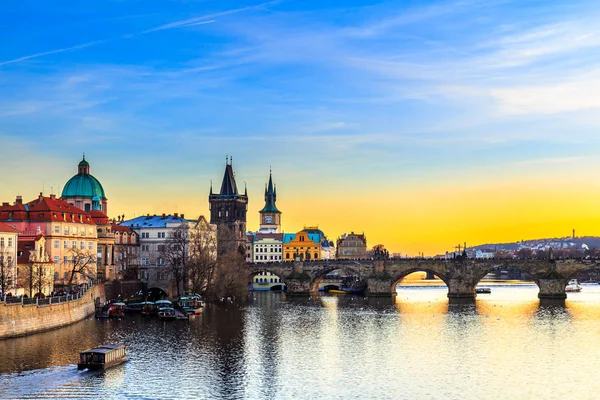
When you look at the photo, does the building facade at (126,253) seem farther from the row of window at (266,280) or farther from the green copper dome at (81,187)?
the row of window at (266,280)

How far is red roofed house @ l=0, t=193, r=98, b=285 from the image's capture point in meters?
112

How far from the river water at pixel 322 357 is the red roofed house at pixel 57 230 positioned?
59.4ft

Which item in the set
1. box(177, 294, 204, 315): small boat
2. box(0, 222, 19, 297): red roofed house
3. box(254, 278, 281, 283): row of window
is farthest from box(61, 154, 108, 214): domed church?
box(0, 222, 19, 297): red roofed house

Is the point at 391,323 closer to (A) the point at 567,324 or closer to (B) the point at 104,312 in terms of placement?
(A) the point at 567,324

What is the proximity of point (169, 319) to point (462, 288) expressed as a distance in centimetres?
6209

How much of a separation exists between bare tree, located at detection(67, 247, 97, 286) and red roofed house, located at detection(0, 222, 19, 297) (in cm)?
1357

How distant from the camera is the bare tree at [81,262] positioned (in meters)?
112

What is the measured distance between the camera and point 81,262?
384 ft

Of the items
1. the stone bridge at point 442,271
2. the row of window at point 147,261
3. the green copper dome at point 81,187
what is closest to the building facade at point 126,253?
the row of window at point 147,261

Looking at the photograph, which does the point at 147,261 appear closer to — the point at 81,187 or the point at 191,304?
the point at 81,187

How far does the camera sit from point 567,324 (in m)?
98.2

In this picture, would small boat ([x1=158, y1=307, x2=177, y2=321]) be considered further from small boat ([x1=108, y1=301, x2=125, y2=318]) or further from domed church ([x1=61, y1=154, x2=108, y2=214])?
domed church ([x1=61, y1=154, x2=108, y2=214])

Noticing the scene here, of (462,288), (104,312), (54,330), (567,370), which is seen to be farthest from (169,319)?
(462,288)

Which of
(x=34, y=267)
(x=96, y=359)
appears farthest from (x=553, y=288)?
(x=96, y=359)
